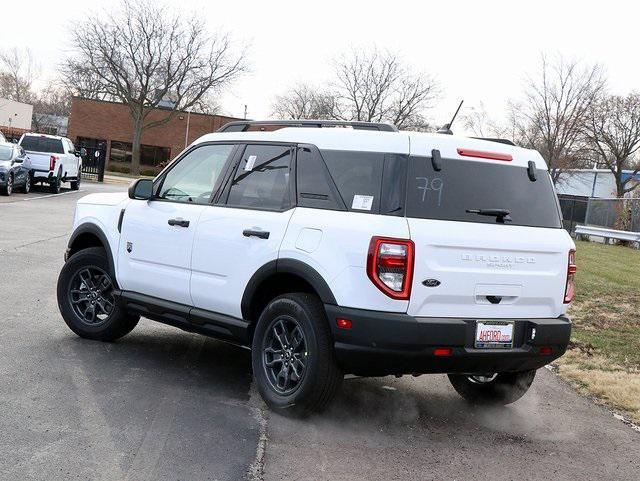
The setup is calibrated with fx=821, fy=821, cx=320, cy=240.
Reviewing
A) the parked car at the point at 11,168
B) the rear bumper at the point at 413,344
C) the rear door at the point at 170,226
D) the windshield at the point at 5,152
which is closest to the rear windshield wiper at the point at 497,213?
the rear bumper at the point at 413,344

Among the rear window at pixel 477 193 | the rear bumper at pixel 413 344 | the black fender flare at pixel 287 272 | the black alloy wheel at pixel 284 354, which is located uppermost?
the rear window at pixel 477 193

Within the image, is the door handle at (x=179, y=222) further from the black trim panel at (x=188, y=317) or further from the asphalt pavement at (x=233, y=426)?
the asphalt pavement at (x=233, y=426)

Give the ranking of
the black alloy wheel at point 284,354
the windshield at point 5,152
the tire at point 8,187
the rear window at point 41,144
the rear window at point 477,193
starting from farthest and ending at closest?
the rear window at point 41,144 → the windshield at point 5,152 → the tire at point 8,187 → the black alloy wheel at point 284,354 → the rear window at point 477,193

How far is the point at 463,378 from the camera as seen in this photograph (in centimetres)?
651

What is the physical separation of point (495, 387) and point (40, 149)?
25.7m

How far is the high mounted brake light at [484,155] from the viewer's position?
5359mm

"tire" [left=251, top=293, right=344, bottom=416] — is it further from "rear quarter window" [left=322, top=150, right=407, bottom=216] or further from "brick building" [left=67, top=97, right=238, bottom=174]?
"brick building" [left=67, top=97, right=238, bottom=174]

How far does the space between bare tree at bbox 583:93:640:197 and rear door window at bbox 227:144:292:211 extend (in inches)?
1941

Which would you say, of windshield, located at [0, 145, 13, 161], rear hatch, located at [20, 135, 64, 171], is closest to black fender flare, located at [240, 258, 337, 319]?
windshield, located at [0, 145, 13, 161]

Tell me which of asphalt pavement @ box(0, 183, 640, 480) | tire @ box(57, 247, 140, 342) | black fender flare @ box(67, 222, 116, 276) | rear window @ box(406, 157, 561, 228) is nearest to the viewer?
asphalt pavement @ box(0, 183, 640, 480)

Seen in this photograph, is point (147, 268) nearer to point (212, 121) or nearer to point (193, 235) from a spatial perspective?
point (193, 235)

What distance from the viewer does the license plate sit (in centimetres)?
521

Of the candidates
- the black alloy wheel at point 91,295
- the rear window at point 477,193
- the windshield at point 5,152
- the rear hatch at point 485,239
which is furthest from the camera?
the windshield at point 5,152

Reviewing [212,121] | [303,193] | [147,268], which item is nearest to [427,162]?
[303,193]
